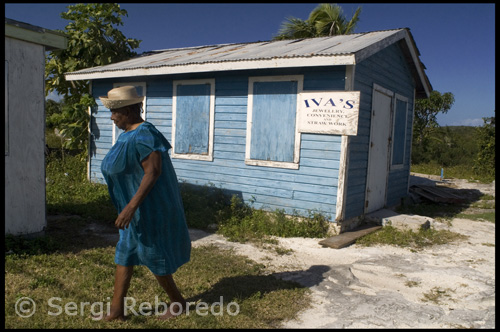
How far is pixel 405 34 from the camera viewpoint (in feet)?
28.0

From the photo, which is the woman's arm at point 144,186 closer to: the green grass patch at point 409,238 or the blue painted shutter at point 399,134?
the green grass patch at point 409,238

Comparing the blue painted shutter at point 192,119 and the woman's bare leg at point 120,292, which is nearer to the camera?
the woman's bare leg at point 120,292

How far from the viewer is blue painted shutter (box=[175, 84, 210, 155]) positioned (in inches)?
336

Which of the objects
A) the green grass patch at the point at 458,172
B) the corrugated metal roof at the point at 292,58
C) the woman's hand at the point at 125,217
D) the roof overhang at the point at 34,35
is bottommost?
the green grass patch at the point at 458,172

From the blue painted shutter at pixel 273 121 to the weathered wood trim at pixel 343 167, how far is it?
94cm

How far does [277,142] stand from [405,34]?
3497mm

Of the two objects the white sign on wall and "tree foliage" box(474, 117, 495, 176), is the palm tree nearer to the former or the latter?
"tree foliage" box(474, 117, 495, 176)

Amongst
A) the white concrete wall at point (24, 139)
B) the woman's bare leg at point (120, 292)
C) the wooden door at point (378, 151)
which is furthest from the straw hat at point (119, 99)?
the wooden door at point (378, 151)

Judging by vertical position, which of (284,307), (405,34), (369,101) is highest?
(405,34)

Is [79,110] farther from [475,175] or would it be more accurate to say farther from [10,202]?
[475,175]

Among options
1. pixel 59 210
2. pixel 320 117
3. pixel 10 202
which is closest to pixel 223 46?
pixel 320 117

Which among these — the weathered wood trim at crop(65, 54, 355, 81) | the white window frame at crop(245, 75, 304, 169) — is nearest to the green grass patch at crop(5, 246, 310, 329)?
the white window frame at crop(245, 75, 304, 169)

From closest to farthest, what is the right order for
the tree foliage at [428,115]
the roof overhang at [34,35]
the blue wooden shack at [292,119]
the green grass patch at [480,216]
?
the roof overhang at [34,35] < the blue wooden shack at [292,119] < the green grass patch at [480,216] < the tree foliage at [428,115]

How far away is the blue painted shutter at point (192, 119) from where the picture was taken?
8539 mm
